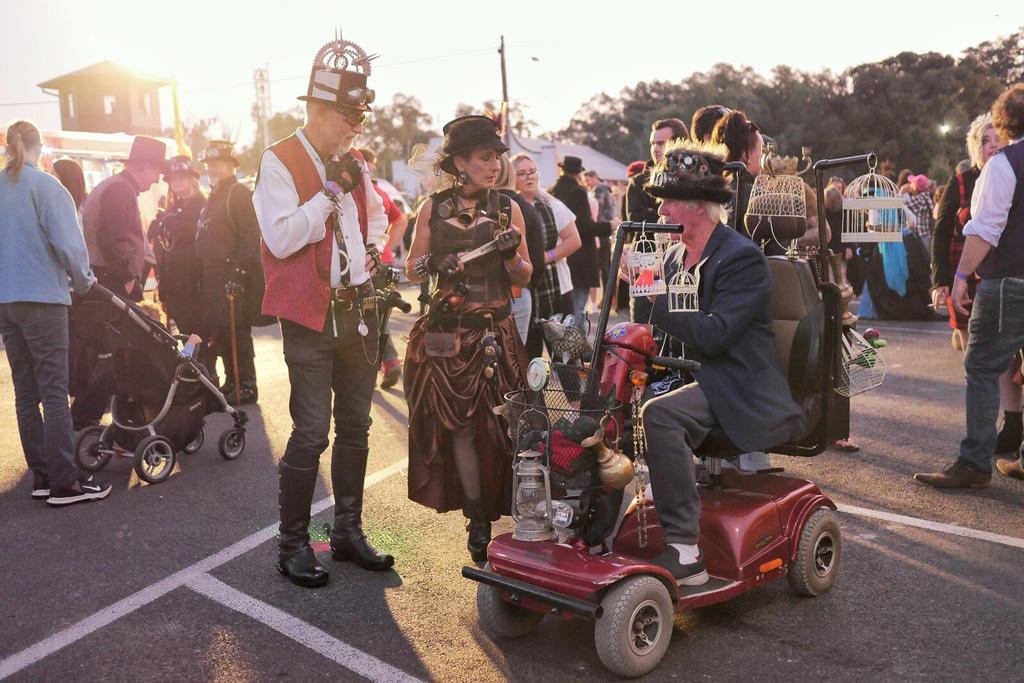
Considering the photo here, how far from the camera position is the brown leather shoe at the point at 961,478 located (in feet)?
17.8

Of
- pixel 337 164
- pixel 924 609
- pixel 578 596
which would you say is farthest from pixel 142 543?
pixel 924 609

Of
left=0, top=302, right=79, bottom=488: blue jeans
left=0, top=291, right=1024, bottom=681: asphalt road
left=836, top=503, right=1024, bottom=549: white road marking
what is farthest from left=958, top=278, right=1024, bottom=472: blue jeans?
left=0, top=302, right=79, bottom=488: blue jeans

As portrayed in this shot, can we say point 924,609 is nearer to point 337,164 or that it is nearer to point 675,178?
point 675,178

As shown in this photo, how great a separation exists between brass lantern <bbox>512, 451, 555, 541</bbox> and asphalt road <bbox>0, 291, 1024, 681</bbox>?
0.45 m

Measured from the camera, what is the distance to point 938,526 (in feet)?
15.9

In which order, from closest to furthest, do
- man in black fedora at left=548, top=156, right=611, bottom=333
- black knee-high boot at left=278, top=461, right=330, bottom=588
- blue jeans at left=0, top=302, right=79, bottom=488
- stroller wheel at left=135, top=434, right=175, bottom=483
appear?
black knee-high boot at left=278, top=461, right=330, bottom=588
blue jeans at left=0, top=302, right=79, bottom=488
stroller wheel at left=135, top=434, right=175, bottom=483
man in black fedora at left=548, top=156, right=611, bottom=333

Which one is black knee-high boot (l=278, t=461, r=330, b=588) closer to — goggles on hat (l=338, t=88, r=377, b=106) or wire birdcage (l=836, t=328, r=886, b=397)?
goggles on hat (l=338, t=88, r=377, b=106)

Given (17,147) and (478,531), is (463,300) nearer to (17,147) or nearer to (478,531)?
(478,531)

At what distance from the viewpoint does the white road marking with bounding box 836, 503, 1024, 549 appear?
458cm

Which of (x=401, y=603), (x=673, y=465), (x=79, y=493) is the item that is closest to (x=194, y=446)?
(x=79, y=493)

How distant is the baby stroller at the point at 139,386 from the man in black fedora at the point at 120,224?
76cm

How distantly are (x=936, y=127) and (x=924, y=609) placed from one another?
4775cm

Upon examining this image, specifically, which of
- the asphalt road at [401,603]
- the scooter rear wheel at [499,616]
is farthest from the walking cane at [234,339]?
the scooter rear wheel at [499,616]

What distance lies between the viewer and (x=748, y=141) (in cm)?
545
